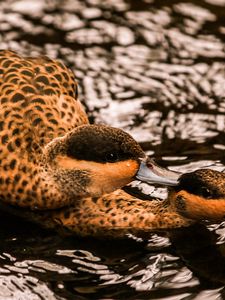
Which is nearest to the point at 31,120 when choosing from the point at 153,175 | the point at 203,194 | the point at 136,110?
the point at 153,175

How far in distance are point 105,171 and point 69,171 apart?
25cm

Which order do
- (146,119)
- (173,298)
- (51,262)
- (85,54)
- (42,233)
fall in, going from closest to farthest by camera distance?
(173,298) → (51,262) → (42,233) → (146,119) → (85,54)

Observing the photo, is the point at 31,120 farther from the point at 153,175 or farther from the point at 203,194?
the point at 203,194

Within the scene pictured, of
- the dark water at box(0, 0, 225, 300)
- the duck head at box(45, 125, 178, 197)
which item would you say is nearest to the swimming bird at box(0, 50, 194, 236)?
the duck head at box(45, 125, 178, 197)

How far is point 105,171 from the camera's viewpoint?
5387 millimetres

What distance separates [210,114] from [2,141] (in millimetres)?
1631

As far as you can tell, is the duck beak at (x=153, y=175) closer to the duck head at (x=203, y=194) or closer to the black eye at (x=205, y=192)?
the duck head at (x=203, y=194)

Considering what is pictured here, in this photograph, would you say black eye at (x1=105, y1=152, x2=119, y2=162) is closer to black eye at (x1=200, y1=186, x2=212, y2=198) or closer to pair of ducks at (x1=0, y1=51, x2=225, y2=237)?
pair of ducks at (x1=0, y1=51, x2=225, y2=237)

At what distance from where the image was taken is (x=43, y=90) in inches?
236

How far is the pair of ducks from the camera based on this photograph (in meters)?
5.31

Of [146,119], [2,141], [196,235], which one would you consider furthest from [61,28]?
[196,235]

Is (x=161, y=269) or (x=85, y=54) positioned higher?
(x=85, y=54)

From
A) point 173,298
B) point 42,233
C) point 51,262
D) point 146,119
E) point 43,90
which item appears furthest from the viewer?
point 146,119

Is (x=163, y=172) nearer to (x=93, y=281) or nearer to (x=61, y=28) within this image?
(x=93, y=281)
